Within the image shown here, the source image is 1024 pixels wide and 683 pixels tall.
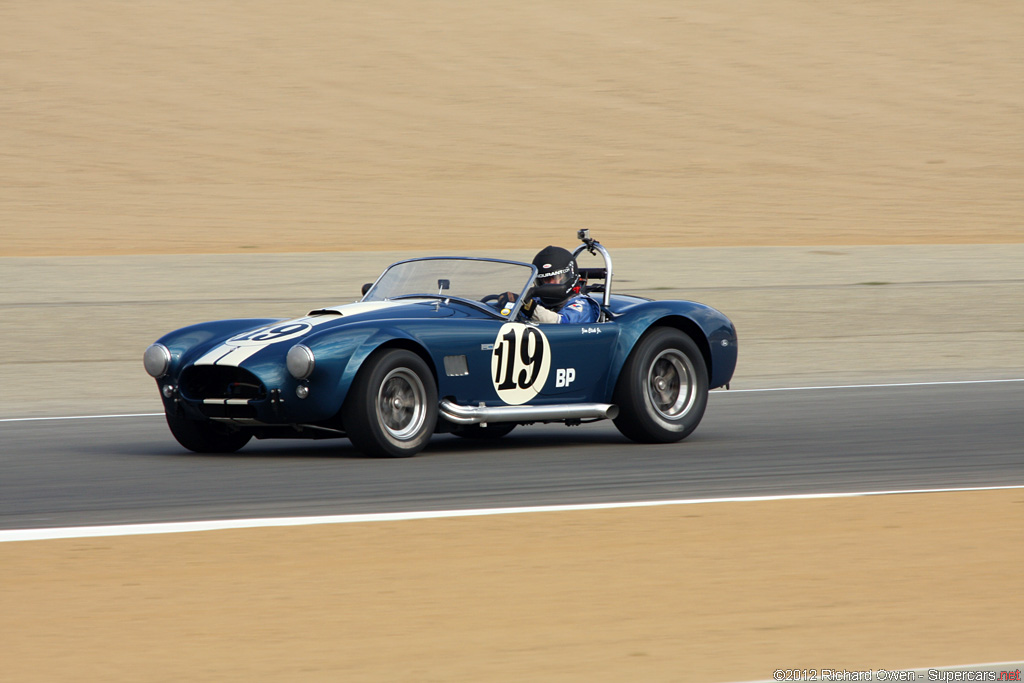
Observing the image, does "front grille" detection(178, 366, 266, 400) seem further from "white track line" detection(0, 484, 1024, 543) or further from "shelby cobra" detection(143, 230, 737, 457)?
"white track line" detection(0, 484, 1024, 543)

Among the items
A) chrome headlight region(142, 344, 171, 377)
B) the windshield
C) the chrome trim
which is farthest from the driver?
chrome headlight region(142, 344, 171, 377)

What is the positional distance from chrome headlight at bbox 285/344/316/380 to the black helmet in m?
2.00

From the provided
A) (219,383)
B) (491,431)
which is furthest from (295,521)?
(491,431)

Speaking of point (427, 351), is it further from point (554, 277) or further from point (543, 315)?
point (554, 277)

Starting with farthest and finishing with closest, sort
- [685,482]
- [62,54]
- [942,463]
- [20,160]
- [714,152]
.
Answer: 1. [62,54]
2. [714,152]
3. [20,160]
4. [942,463]
5. [685,482]

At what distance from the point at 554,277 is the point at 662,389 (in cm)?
112

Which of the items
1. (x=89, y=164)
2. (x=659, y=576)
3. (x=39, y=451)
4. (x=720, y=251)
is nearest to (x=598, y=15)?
(x=89, y=164)

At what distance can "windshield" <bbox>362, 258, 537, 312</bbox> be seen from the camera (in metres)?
10.4

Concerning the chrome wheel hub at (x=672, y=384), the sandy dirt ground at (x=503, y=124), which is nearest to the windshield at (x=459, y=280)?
the chrome wheel hub at (x=672, y=384)

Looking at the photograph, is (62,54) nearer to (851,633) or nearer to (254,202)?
(254,202)

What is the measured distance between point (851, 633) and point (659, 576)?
1.09 m

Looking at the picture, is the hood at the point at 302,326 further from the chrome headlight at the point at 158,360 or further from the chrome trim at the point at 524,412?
the chrome trim at the point at 524,412

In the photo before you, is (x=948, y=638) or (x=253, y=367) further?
(x=253, y=367)

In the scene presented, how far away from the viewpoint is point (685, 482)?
8.73m
